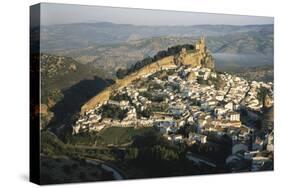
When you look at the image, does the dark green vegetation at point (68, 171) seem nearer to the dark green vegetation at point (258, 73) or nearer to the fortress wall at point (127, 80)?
the fortress wall at point (127, 80)

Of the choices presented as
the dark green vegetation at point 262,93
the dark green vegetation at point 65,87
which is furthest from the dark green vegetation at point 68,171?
the dark green vegetation at point 262,93

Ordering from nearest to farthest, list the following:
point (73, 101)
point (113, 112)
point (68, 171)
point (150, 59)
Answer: point (68, 171), point (73, 101), point (113, 112), point (150, 59)

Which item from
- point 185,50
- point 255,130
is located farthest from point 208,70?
point 255,130

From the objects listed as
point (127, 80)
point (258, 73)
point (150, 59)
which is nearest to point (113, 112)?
point (127, 80)

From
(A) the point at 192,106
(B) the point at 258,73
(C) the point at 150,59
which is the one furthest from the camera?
(B) the point at 258,73

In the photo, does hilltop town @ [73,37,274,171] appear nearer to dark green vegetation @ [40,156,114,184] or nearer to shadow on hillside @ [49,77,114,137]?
shadow on hillside @ [49,77,114,137]

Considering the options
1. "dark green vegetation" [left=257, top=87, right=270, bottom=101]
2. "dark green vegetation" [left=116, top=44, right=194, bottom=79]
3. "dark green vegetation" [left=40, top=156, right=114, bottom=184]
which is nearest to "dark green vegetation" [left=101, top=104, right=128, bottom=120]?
"dark green vegetation" [left=116, top=44, right=194, bottom=79]

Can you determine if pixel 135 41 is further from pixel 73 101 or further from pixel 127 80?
pixel 73 101

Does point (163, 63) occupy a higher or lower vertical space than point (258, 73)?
higher
